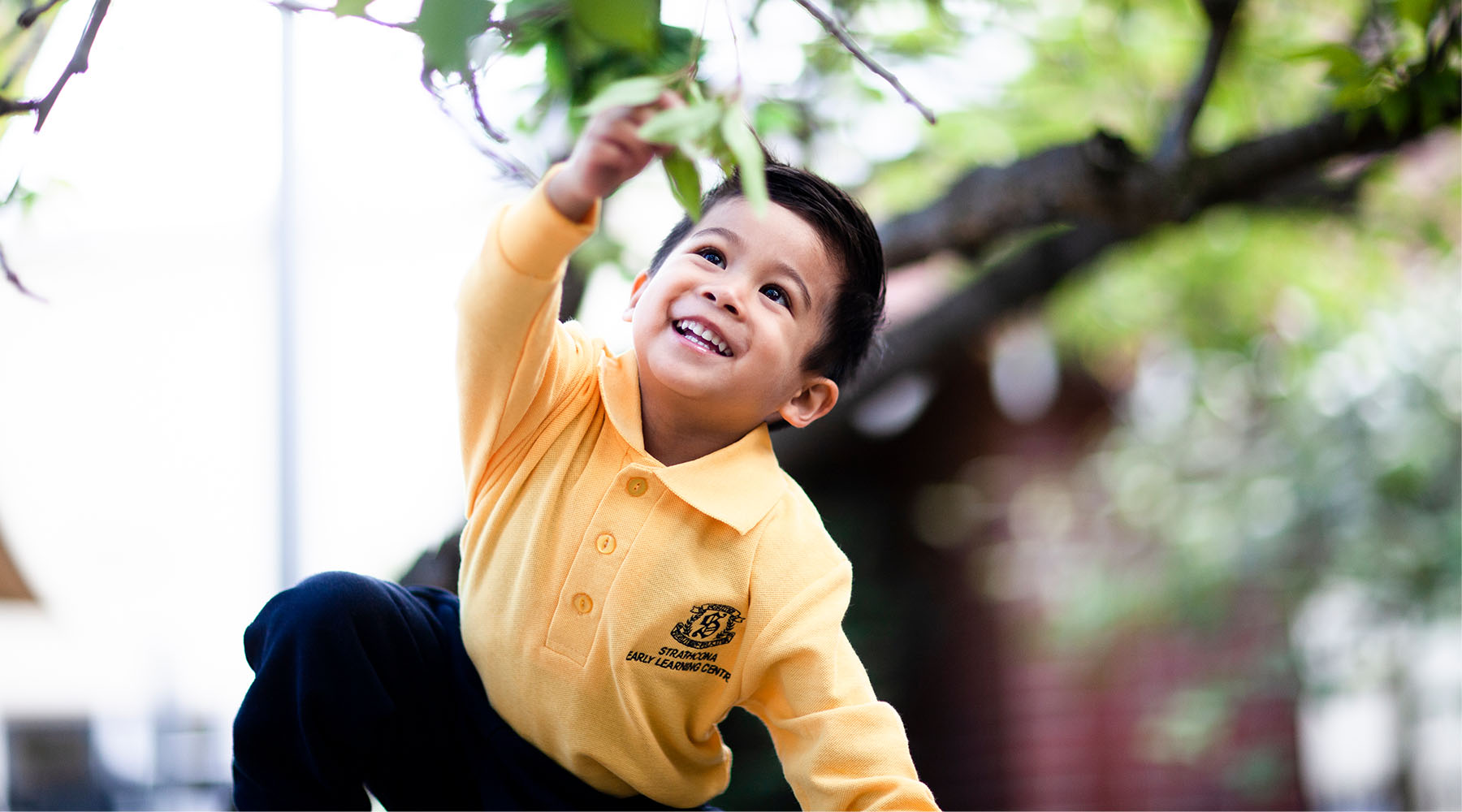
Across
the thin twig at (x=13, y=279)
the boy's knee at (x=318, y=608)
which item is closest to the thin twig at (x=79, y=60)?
the thin twig at (x=13, y=279)

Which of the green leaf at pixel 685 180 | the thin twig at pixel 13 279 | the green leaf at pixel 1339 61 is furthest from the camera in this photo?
the green leaf at pixel 1339 61

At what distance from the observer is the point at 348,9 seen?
4.15 ft

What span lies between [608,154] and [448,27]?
7.7 inches

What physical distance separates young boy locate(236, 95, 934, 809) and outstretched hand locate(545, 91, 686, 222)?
1.01 ft

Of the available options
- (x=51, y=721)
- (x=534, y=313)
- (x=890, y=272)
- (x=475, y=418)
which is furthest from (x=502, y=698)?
(x=51, y=721)

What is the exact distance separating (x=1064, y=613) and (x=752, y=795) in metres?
1.58

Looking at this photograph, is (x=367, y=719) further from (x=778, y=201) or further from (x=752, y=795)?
(x=752, y=795)

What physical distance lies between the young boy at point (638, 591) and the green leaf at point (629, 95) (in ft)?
1.49

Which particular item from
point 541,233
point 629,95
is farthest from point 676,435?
point 629,95

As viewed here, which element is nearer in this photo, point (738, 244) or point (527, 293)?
point (527, 293)

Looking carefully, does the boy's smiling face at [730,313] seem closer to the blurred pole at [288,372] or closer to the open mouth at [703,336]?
the open mouth at [703,336]

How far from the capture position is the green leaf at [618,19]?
43.0 inches

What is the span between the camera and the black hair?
1582mm

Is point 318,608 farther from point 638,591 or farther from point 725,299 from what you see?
point 725,299
